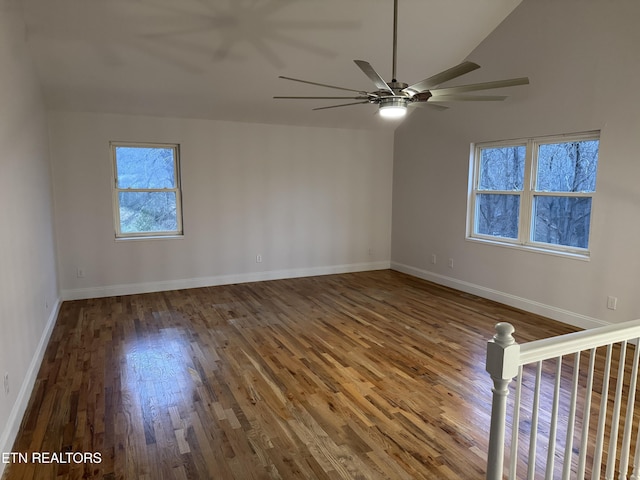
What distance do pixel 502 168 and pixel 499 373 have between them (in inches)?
174

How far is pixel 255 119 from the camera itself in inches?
237

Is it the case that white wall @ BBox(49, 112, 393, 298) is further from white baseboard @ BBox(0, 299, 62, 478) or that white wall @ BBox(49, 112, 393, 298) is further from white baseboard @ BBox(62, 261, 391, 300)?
white baseboard @ BBox(0, 299, 62, 478)

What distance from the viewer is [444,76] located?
8.33 feet

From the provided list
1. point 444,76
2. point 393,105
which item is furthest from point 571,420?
point 393,105

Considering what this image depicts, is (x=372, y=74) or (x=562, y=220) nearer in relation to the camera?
(x=372, y=74)

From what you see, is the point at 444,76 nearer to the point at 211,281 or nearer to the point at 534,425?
the point at 534,425

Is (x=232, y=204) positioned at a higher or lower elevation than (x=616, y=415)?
higher

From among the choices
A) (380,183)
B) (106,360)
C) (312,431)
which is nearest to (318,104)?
(380,183)

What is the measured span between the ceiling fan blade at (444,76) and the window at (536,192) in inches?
98.3

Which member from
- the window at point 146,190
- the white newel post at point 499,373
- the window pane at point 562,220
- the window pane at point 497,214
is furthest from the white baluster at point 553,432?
the window at point 146,190

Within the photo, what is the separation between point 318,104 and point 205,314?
3171 mm

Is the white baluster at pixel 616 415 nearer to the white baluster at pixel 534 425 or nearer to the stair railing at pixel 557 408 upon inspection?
the stair railing at pixel 557 408

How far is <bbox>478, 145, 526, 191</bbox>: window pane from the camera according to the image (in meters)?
5.06

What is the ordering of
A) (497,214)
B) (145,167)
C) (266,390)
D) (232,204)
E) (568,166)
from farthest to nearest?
(232,204) → (145,167) → (497,214) → (568,166) → (266,390)
